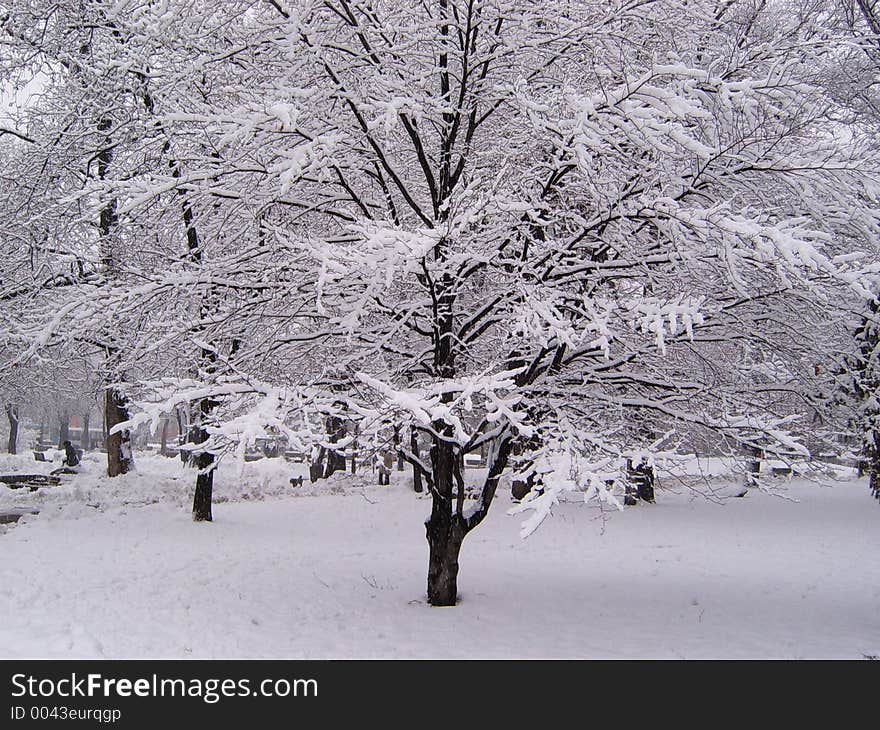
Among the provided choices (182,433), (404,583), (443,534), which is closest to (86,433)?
(182,433)

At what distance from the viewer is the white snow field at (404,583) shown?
6348 mm

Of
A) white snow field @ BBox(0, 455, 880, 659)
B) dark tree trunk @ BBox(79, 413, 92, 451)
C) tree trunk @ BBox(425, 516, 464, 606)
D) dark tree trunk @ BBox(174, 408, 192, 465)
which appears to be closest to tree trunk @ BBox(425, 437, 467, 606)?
tree trunk @ BBox(425, 516, 464, 606)

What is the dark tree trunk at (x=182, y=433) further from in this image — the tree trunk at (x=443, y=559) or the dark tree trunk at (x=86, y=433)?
the dark tree trunk at (x=86, y=433)

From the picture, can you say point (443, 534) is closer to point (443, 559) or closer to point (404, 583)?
point (443, 559)

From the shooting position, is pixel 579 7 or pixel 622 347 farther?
pixel 622 347

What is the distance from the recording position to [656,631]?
697cm

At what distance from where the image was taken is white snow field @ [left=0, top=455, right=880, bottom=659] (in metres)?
6.35

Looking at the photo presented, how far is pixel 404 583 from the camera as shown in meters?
9.21

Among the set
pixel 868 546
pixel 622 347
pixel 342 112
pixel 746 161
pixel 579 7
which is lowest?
pixel 868 546

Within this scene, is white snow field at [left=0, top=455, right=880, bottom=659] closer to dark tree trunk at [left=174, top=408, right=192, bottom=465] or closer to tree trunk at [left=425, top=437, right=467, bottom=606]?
tree trunk at [left=425, top=437, right=467, bottom=606]

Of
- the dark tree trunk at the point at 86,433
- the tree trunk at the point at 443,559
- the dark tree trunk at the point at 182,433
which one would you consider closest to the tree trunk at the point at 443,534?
the tree trunk at the point at 443,559
